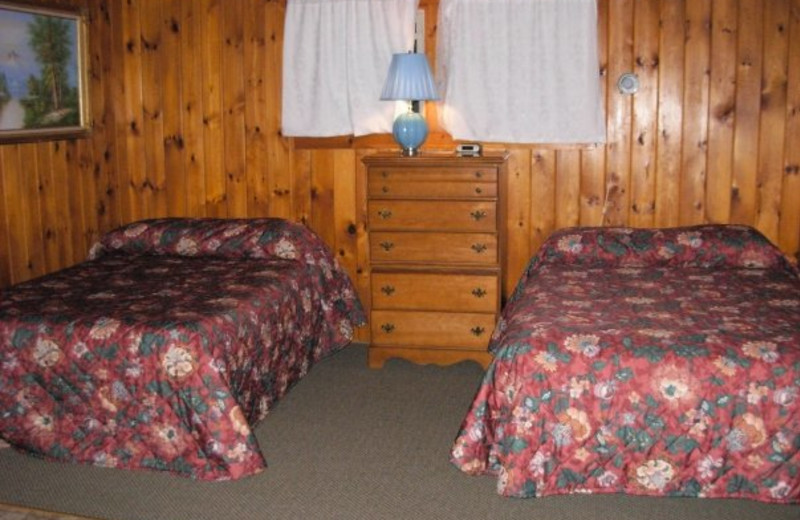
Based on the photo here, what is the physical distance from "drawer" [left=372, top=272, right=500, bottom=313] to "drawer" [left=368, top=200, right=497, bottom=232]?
8.5 inches

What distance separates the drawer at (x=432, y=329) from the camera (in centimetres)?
399

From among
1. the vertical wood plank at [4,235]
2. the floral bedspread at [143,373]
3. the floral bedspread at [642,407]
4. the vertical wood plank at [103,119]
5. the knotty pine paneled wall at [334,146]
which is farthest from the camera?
the vertical wood plank at [103,119]

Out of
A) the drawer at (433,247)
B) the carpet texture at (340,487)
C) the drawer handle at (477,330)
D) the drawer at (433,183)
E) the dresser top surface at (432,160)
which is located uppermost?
the dresser top surface at (432,160)

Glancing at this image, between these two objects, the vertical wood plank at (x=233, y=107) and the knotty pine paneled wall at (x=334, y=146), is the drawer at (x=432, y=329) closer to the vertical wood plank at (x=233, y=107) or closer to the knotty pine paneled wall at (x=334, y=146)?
the knotty pine paneled wall at (x=334, y=146)

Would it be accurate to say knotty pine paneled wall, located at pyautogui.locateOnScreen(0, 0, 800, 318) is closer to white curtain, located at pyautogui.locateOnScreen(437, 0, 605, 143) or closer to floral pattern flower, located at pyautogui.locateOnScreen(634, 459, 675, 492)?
white curtain, located at pyautogui.locateOnScreen(437, 0, 605, 143)

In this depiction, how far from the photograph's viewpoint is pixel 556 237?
13.0ft

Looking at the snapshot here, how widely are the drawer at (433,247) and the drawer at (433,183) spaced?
0.57ft

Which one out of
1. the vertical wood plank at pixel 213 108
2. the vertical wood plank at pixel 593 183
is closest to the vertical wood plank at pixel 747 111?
the vertical wood plank at pixel 593 183

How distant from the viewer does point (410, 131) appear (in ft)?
13.5

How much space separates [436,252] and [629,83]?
3.79 ft

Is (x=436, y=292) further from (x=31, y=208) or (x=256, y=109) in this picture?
(x=31, y=208)

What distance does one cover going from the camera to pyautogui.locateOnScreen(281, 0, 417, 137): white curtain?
13.9ft

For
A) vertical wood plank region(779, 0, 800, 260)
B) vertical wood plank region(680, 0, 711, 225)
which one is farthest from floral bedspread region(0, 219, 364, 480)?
vertical wood plank region(779, 0, 800, 260)

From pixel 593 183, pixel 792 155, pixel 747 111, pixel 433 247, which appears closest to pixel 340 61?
pixel 433 247
